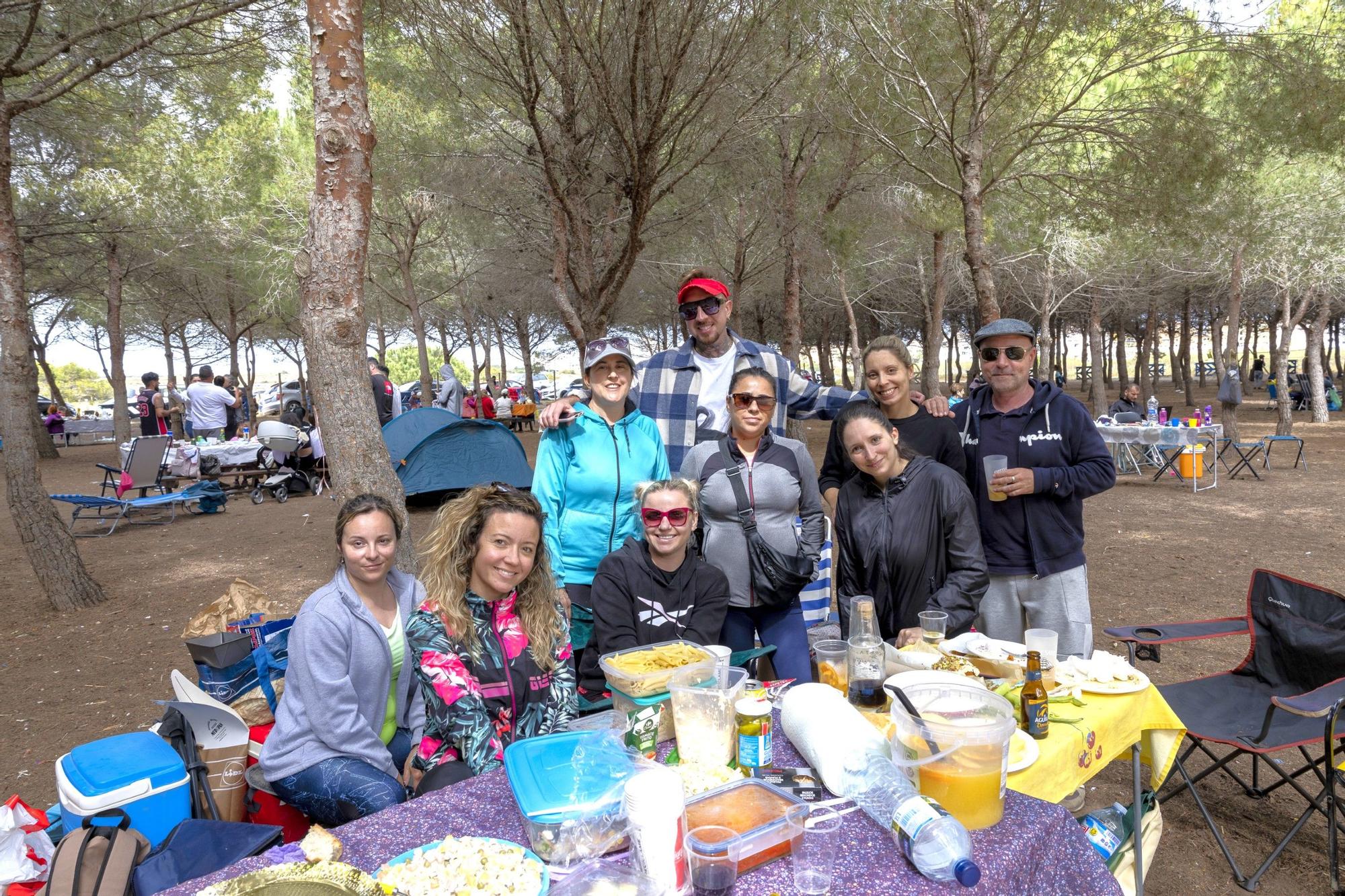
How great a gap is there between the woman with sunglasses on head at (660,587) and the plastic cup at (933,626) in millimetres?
657

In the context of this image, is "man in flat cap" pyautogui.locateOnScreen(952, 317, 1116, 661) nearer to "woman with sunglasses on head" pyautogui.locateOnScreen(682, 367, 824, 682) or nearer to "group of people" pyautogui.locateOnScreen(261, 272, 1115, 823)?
"group of people" pyautogui.locateOnScreen(261, 272, 1115, 823)

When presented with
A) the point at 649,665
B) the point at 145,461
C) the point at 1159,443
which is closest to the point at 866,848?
the point at 649,665

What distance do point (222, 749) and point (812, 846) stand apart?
194 centimetres

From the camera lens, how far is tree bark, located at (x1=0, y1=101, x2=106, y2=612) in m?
5.52

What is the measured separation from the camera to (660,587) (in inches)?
106

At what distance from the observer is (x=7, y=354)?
18.2ft

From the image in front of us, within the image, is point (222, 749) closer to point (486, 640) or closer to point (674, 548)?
point (486, 640)

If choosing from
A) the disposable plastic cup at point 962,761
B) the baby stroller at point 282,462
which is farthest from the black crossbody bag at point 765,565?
the baby stroller at point 282,462

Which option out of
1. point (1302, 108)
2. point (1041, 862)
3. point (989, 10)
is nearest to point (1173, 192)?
point (1302, 108)

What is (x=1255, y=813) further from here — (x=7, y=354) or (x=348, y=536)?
(x=7, y=354)

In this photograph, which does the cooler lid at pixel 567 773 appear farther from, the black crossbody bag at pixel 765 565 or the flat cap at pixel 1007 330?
the flat cap at pixel 1007 330

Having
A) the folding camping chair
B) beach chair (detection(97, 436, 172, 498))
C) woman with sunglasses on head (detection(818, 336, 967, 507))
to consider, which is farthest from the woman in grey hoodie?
beach chair (detection(97, 436, 172, 498))

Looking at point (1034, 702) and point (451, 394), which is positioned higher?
point (451, 394)

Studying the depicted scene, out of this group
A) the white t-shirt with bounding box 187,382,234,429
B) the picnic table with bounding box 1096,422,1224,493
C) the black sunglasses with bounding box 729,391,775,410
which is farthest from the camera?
the white t-shirt with bounding box 187,382,234,429
